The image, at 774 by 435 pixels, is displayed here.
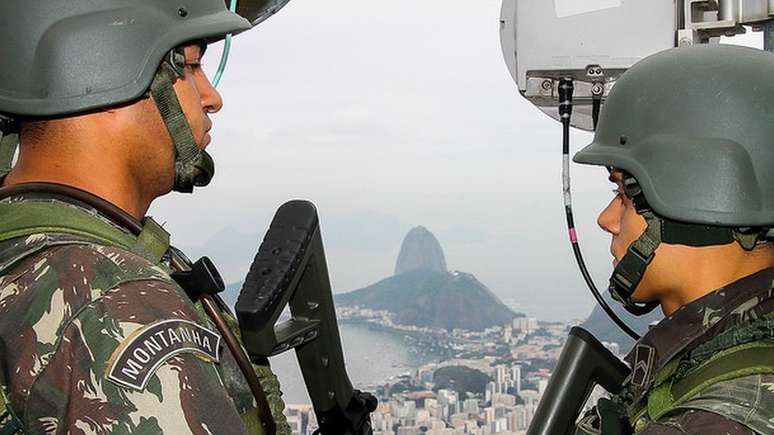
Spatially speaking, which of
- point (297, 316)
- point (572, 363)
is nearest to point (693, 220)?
point (572, 363)

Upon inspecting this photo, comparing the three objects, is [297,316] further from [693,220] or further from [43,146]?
[693,220]

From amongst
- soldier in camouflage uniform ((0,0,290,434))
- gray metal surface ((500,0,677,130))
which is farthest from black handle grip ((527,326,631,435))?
gray metal surface ((500,0,677,130))

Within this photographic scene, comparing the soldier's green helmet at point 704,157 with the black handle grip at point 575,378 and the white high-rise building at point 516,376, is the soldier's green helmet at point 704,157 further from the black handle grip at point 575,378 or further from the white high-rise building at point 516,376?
the white high-rise building at point 516,376

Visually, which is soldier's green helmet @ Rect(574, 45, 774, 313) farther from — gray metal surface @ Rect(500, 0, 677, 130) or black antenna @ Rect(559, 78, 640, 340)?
gray metal surface @ Rect(500, 0, 677, 130)

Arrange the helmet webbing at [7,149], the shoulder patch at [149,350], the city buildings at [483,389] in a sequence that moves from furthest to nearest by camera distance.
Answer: the city buildings at [483,389] → the helmet webbing at [7,149] → the shoulder patch at [149,350]

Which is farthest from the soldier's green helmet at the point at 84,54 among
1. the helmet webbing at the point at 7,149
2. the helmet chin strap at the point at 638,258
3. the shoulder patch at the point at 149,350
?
the helmet chin strap at the point at 638,258

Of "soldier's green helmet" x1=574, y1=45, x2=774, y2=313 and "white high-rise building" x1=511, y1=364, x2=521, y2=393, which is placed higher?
"soldier's green helmet" x1=574, y1=45, x2=774, y2=313

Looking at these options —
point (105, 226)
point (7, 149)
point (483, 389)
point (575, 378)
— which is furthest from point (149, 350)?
point (483, 389)
